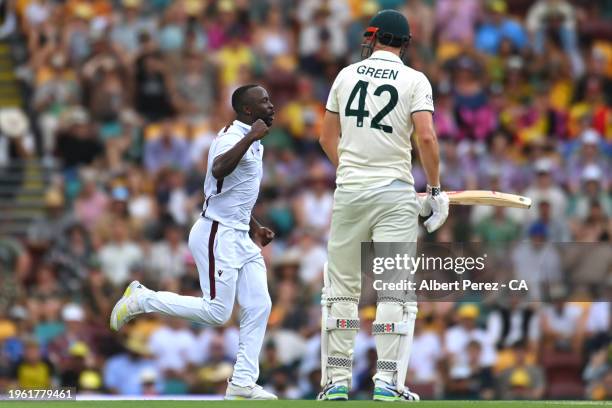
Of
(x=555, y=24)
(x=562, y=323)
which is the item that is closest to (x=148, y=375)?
(x=562, y=323)

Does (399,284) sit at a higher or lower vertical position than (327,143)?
lower

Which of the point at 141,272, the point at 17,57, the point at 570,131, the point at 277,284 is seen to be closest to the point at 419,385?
the point at 277,284

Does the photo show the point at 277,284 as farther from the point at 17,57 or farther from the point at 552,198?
the point at 17,57

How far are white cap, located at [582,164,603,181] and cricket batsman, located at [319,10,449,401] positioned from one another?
889cm

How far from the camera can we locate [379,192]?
11.6 metres

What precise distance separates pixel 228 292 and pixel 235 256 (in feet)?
0.88

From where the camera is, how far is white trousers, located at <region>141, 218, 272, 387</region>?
12.3m

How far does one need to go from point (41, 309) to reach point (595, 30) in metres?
9.31

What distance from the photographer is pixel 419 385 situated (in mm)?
18141

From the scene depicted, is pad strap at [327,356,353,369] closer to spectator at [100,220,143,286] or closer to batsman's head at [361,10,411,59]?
batsman's head at [361,10,411,59]

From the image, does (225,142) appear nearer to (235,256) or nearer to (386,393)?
(235,256)

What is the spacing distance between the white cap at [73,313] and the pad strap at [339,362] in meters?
7.60

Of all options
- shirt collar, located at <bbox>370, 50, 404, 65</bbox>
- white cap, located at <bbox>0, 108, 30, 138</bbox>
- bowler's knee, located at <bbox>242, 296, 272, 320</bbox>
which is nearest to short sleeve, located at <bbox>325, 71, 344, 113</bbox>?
shirt collar, located at <bbox>370, 50, 404, 65</bbox>

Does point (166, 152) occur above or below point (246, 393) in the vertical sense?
above
